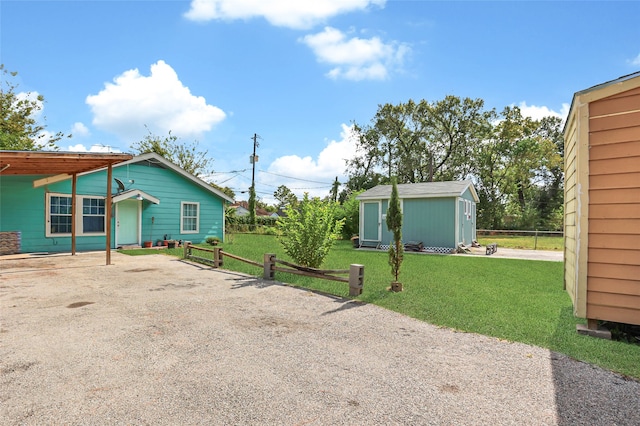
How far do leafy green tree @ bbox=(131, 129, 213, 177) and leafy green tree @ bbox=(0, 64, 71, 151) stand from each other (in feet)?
22.7

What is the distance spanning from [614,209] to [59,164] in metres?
12.1

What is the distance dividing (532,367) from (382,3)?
8071mm

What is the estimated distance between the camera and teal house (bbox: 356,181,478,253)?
47.2 ft

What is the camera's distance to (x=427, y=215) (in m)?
15.0

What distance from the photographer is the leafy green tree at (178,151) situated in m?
29.5

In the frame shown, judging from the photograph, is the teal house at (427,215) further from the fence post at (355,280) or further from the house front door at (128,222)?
the house front door at (128,222)

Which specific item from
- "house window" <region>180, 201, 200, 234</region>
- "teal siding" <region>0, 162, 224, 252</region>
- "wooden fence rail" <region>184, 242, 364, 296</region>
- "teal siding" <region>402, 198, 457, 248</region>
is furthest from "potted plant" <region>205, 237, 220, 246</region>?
"teal siding" <region>402, 198, 457, 248</region>

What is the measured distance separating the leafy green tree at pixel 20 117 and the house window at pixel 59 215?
39.2 ft

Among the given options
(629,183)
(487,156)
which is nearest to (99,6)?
(629,183)

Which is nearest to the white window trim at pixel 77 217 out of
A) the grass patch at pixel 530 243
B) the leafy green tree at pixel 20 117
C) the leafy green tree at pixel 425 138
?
the leafy green tree at pixel 20 117

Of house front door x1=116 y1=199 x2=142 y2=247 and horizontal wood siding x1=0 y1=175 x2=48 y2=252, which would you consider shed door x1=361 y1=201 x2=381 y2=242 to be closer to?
house front door x1=116 y1=199 x2=142 y2=247

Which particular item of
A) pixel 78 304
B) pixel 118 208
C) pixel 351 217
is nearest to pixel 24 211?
pixel 118 208

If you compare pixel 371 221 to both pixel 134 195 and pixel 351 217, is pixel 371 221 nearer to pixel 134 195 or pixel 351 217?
pixel 351 217

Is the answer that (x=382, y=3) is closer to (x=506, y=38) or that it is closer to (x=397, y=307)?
(x=506, y=38)
